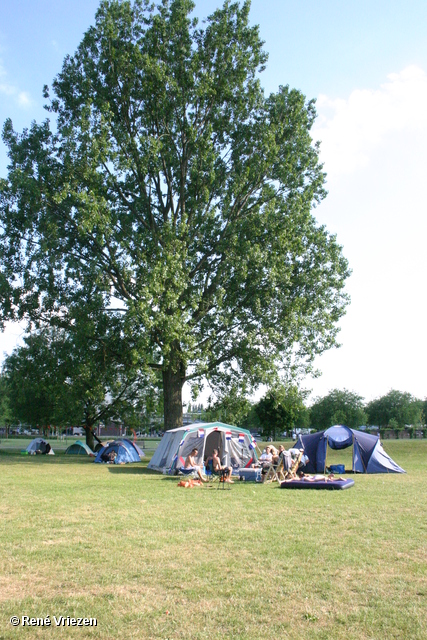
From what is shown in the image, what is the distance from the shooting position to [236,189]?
2414cm

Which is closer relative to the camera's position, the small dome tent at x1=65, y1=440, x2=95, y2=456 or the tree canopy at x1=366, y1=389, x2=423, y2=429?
the small dome tent at x1=65, y1=440, x2=95, y2=456

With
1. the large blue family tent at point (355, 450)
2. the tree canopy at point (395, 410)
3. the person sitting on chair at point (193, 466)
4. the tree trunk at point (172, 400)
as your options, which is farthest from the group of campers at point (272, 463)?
the tree canopy at point (395, 410)

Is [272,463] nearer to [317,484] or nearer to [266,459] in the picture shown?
[266,459]

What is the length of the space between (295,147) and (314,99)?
3.62m

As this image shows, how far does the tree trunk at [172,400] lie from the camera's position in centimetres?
2570

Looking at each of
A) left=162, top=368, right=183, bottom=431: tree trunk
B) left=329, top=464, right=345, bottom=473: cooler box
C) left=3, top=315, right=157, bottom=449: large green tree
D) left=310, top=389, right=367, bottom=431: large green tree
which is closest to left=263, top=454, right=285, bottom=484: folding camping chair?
left=329, top=464, right=345, bottom=473: cooler box

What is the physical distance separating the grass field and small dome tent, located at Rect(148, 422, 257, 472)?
840 cm

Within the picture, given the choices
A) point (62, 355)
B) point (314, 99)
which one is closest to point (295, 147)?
point (314, 99)

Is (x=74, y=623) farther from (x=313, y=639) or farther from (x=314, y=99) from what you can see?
(x=314, y=99)

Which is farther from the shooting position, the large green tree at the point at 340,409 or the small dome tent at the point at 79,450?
the large green tree at the point at 340,409

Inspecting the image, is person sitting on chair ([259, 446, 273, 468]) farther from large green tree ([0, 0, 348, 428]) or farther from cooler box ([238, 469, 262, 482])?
Result: large green tree ([0, 0, 348, 428])

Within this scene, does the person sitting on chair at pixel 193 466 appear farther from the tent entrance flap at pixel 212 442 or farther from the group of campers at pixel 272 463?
the tent entrance flap at pixel 212 442

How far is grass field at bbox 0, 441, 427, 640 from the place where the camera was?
15.6 ft

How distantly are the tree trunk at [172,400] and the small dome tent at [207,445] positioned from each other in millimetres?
2941
